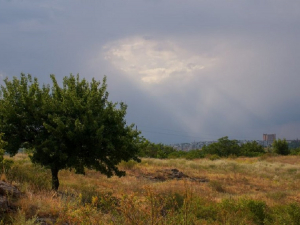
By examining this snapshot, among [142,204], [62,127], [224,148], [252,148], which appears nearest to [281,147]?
[252,148]

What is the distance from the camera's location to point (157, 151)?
69625 millimetres

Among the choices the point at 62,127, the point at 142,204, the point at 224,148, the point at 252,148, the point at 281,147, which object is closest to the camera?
the point at 142,204

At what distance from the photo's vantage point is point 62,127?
14.0m

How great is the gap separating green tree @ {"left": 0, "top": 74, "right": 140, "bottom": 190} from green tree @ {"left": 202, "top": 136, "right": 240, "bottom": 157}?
197 feet

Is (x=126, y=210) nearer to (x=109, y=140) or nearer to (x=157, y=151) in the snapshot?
(x=109, y=140)

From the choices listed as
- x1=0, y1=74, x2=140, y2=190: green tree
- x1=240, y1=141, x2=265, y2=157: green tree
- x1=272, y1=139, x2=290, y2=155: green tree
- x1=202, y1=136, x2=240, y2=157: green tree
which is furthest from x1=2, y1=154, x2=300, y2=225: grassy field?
x1=240, y1=141, x2=265, y2=157: green tree

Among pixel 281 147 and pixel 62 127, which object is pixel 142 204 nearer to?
pixel 62 127

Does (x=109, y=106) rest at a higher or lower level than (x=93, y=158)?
higher

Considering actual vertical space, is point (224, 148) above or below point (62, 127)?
above

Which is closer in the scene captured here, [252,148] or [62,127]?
[62,127]

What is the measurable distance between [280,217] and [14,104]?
1173 cm

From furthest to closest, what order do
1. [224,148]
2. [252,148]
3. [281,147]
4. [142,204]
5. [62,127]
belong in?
1. [252,148]
2. [224,148]
3. [281,147]
4. [62,127]
5. [142,204]

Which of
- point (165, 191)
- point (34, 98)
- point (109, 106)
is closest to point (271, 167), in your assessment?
point (165, 191)

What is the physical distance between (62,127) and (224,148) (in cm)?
6386
